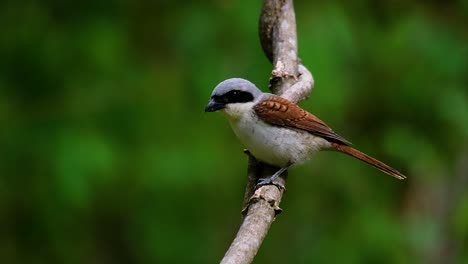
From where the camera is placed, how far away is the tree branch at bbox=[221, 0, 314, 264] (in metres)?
3.48

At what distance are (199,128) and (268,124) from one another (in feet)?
5.11

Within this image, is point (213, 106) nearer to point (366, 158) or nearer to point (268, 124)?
point (268, 124)

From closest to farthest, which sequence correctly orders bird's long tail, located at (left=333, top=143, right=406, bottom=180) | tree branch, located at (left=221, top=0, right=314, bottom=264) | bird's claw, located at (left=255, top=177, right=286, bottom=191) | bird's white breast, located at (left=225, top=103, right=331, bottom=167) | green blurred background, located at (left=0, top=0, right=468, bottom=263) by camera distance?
1. tree branch, located at (left=221, top=0, right=314, bottom=264)
2. bird's claw, located at (left=255, top=177, right=286, bottom=191)
3. bird's white breast, located at (left=225, top=103, right=331, bottom=167)
4. bird's long tail, located at (left=333, top=143, right=406, bottom=180)
5. green blurred background, located at (left=0, top=0, right=468, bottom=263)

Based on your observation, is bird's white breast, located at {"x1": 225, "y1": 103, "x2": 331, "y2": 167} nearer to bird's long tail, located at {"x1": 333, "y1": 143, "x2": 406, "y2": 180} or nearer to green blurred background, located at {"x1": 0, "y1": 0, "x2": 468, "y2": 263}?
bird's long tail, located at {"x1": 333, "y1": 143, "x2": 406, "y2": 180}

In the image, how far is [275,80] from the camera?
4637mm

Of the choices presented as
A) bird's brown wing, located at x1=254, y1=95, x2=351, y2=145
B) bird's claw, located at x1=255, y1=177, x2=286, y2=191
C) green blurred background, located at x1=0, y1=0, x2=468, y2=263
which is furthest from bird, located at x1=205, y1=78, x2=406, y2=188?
green blurred background, located at x1=0, y1=0, x2=468, y2=263

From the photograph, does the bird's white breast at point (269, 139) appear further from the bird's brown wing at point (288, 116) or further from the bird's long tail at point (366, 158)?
the bird's long tail at point (366, 158)

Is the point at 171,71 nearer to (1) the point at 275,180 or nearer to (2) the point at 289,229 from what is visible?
(2) the point at 289,229

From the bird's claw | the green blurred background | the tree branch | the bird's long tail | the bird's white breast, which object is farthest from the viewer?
the green blurred background

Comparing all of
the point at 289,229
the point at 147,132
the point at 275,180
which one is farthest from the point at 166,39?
the point at 275,180

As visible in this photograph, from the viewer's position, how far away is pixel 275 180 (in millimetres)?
4035

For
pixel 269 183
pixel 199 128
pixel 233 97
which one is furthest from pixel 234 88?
pixel 199 128

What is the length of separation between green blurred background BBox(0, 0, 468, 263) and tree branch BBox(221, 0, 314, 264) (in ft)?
2.45

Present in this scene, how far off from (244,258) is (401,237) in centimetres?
369
